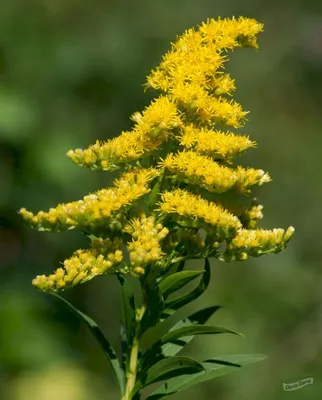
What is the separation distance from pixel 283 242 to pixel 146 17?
5444 mm

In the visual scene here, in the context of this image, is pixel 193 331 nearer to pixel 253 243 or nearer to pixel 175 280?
pixel 175 280

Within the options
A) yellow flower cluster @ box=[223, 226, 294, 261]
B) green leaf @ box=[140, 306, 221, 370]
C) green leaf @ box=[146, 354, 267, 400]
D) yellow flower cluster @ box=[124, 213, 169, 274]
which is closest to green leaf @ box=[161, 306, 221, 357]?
green leaf @ box=[140, 306, 221, 370]

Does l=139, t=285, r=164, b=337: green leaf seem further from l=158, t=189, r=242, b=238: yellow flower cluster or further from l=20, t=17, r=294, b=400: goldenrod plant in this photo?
l=158, t=189, r=242, b=238: yellow flower cluster

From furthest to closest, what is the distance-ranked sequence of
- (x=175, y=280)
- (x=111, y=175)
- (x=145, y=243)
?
(x=111, y=175)
(x=175, y=280)
(x=145, y=243)

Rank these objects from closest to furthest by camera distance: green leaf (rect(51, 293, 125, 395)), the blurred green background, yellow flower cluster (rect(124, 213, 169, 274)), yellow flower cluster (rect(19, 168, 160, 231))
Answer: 1. yellow flower cluster (rect(124, 213, 169, 274))
2. yellow flower cluster (rect(19, 168, 160, 231))
3. green leaf (rect(51, 293, 125, 395))
4. the blurred green background

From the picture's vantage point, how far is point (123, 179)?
1799 mm

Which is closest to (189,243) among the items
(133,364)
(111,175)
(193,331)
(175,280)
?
(175,280)

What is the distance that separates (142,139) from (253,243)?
37cm

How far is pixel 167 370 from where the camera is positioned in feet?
5.71

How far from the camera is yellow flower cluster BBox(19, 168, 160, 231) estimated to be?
173cm

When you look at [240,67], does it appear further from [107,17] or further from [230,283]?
[230,283]

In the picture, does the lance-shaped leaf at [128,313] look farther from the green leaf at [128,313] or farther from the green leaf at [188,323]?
the green leaf at [188,323]

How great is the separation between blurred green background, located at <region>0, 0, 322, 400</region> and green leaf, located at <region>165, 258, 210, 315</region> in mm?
1817

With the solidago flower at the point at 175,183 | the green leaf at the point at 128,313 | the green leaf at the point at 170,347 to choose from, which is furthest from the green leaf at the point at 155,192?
the green leaf at the point at 170,347
